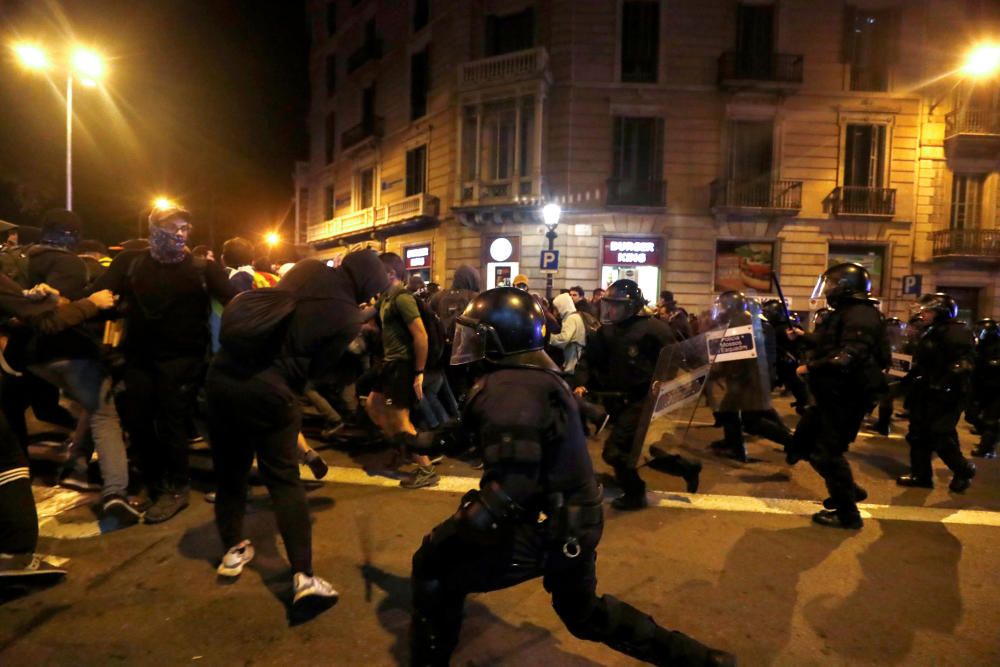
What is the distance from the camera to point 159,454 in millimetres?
4180

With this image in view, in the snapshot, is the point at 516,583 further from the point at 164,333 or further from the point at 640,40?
the point at 640,40

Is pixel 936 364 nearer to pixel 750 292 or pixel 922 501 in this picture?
pixel 922 501

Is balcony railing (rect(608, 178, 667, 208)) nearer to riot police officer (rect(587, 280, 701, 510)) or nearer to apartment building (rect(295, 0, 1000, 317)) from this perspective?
apartment building (rect(295, 0, 1000, 317))

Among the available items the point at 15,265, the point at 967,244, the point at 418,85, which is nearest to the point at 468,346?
the point at 15,265

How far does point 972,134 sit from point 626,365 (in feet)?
69.4

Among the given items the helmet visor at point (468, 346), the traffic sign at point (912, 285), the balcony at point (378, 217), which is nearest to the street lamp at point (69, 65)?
the balcony at point (378, 217)

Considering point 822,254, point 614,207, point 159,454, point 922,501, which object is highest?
point 614,207

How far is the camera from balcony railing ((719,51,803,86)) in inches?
738

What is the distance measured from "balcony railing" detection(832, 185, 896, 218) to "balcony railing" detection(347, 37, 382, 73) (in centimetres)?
1954

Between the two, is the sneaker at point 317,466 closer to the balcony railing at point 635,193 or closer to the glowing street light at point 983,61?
the balcony railing at point 635,193

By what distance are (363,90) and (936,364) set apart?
2774cm

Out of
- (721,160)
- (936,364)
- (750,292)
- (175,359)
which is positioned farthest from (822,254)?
(175,359)

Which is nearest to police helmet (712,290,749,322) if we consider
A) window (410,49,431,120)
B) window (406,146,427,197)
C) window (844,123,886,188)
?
window (844,123,886,188)

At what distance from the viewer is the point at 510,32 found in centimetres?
2100
